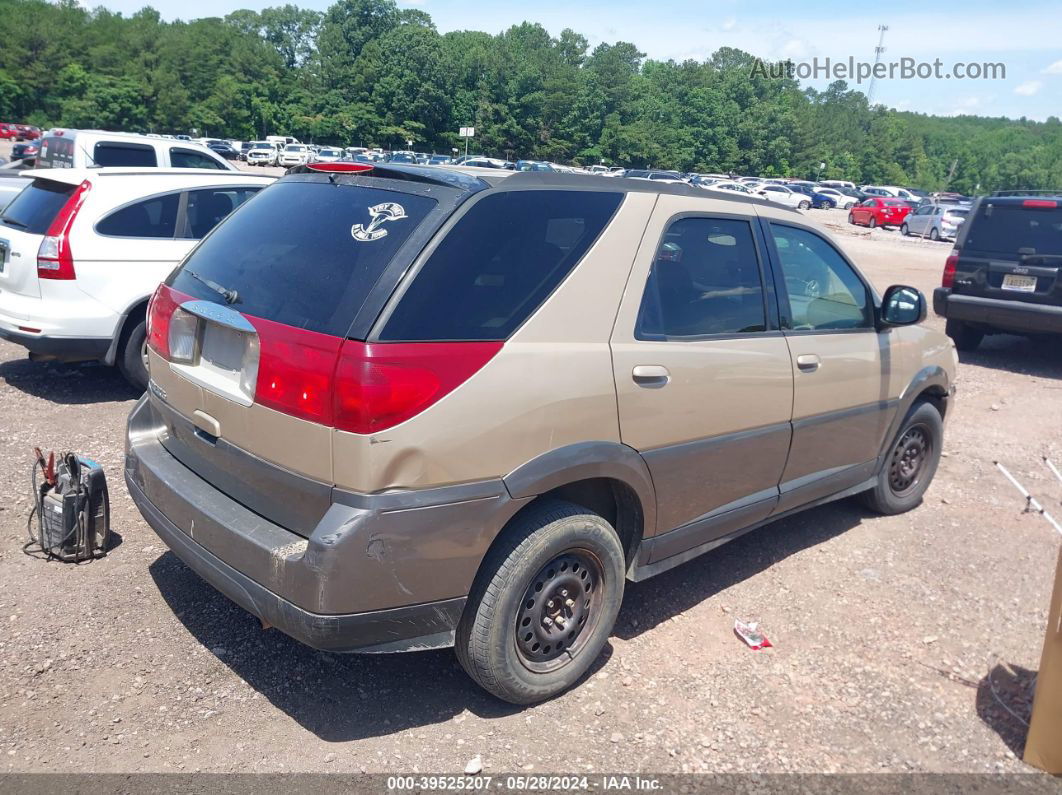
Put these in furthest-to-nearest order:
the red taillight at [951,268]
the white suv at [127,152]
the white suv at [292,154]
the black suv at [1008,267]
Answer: the white suv at [292,154] < the white suv at [127,152] < the red taillight at [951,268] < the black suv at [1008,267]

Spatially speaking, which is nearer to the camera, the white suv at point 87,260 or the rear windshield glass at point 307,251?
the rear windshield glass at point 307,251

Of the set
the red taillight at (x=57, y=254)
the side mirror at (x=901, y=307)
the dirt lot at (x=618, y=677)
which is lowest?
the dirt lot at (x=618, y=677)

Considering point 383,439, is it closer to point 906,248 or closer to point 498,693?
point 498,693

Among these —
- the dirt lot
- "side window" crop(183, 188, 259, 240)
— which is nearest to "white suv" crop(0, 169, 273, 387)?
"side window" crop(183, 188, 259, 240)

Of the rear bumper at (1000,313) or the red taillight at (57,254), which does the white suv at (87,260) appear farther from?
the rear bumper at (1000,313)

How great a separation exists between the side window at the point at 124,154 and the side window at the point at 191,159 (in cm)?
29

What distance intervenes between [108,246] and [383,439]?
16.0 ft

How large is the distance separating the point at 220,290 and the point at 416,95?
94.2m

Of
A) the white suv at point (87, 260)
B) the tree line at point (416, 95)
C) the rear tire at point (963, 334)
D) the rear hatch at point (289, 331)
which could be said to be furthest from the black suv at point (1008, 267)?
the tree line at point (416, 95)

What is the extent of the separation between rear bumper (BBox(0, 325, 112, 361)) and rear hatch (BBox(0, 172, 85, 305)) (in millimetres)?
260

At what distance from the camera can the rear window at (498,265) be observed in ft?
9.21

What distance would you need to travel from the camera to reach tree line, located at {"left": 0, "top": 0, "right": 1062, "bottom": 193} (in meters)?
82.4

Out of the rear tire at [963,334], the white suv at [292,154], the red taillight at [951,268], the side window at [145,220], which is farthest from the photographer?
the white suv at [292,154]

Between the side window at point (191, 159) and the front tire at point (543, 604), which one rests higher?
the side window at point (191, 159)
